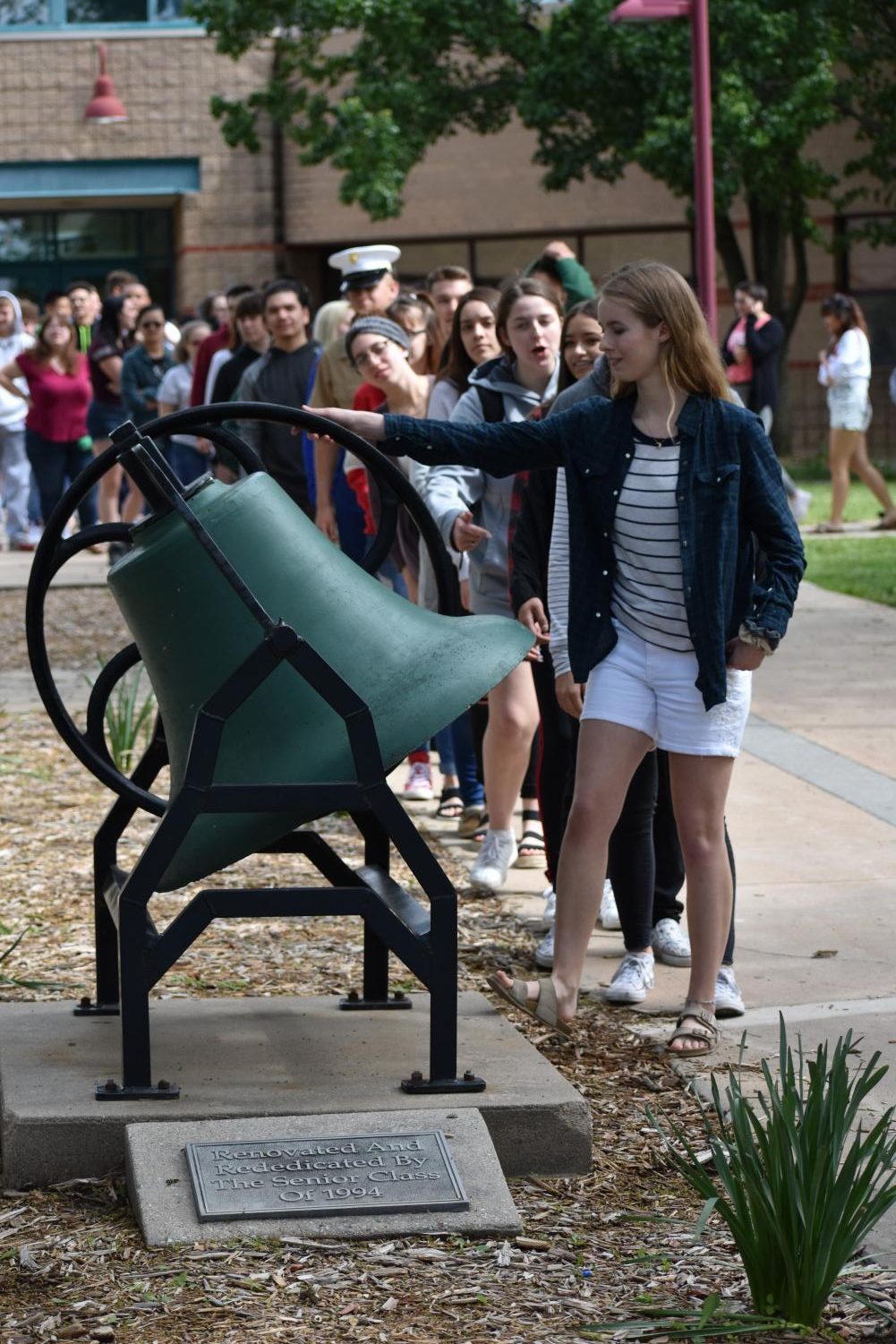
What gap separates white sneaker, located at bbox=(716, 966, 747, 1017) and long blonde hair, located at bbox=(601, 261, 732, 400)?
1456mm

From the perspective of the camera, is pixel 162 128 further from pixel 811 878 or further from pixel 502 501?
pixel 811 878

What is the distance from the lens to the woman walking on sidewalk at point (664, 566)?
459cm

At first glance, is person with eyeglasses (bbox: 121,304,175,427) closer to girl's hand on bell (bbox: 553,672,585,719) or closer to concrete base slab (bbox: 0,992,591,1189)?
girl's hand on bell (bbox: 553,672,585,719)

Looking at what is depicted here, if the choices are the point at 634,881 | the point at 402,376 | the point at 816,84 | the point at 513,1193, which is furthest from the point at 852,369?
the point at 513,1193

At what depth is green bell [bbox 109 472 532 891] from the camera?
13.1 feet

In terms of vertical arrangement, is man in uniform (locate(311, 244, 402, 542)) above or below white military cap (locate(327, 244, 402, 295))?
below

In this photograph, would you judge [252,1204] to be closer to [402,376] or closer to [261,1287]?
[261,1287]

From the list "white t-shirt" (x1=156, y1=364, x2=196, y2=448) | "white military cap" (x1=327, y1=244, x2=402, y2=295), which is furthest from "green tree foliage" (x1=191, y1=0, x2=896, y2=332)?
"white military cap" (x1=327, y1=244, x2=402, y2=295)

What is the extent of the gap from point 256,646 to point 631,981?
5.89 ft

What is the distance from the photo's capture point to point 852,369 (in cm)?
1706

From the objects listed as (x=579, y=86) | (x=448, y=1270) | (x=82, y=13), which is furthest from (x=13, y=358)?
(x=448, y=1270)

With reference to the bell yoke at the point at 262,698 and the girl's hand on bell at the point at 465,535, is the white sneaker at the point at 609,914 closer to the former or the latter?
the girl's hand on bell at the point at 465,535

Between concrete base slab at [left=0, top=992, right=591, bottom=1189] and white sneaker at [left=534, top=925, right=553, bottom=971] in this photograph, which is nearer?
concrete base slab at [left=0, top=992, right=591, bottom=1189]

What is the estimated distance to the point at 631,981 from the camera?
5.30m
